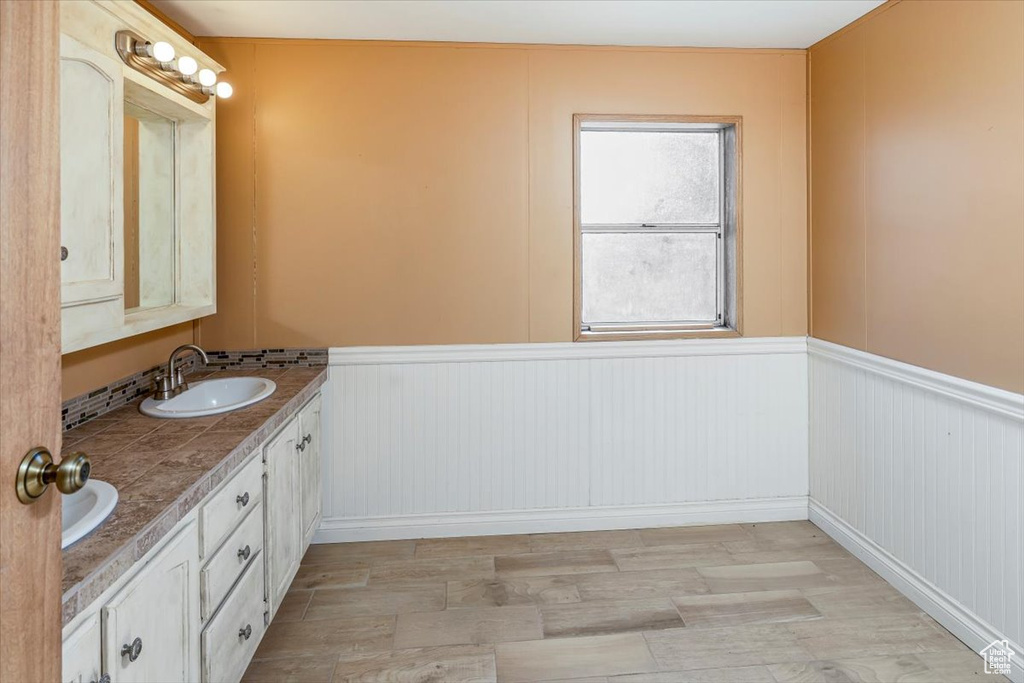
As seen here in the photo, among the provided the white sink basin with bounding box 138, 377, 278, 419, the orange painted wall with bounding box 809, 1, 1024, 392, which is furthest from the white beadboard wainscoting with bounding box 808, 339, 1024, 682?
the white sink basin with bounding box 138, 377, 278, 419

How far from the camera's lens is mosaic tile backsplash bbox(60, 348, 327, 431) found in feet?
6.95

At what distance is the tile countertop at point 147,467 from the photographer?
3.73 feet

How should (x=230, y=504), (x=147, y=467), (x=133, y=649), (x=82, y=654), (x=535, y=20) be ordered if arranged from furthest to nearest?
1. (x=535, y=20)
2. (x=230, y=504)
3. (x=147, y=467)
4. (x=133, y=649)
5. (x=82, y=654)

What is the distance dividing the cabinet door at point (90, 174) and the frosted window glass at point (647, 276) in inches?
82.2

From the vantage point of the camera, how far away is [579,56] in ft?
10.5

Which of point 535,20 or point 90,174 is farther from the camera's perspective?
point 535,20

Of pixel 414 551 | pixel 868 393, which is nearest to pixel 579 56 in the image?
pixel 868 393

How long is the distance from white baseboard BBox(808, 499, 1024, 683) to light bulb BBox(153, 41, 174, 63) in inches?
131

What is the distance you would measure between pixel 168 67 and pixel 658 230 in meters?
2.27

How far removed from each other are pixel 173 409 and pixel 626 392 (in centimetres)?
204

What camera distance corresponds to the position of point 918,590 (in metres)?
2.56

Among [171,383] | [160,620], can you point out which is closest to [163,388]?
[171,383]

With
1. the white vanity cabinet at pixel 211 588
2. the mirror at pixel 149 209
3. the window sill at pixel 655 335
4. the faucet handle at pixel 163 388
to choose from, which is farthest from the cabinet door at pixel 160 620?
the window sill at pixel 655 335
